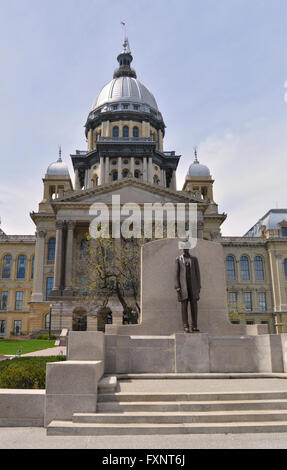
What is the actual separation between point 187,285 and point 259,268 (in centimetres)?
6082

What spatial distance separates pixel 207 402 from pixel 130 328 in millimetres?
5109

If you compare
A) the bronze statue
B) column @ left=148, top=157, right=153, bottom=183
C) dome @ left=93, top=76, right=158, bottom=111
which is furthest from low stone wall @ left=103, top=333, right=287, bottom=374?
dome @ left=93, top=76, right=158, bottom=111

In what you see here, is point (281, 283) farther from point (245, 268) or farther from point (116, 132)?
point (116, 132)

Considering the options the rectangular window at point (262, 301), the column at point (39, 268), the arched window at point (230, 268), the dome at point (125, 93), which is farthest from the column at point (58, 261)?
the dome at point (125, 93)

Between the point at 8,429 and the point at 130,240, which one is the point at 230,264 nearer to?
the point at 130,240

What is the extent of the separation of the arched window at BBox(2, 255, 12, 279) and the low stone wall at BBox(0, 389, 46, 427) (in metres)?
63.6

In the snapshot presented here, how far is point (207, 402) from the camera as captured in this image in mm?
7672

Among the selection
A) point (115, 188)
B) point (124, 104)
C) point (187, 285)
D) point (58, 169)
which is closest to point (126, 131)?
Answer: point (124, 104)

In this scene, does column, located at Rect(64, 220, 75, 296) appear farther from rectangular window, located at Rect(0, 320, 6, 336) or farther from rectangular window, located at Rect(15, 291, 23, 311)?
rectangular window, located at Rect(0, 320, 6, 336)

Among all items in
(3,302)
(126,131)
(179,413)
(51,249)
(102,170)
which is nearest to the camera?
(179,413)

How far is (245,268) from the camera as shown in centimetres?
6938

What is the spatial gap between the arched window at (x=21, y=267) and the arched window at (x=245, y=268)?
3758 centimetres

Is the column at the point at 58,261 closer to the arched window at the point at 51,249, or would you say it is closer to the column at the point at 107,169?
the arched window at the point at 51,249

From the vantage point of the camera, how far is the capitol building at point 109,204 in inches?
2183
